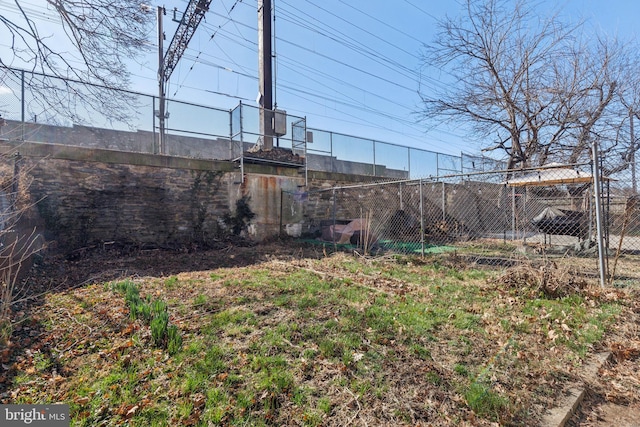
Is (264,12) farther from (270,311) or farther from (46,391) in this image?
(46,391)

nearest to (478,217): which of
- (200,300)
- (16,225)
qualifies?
(200,300)

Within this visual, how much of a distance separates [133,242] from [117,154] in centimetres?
218

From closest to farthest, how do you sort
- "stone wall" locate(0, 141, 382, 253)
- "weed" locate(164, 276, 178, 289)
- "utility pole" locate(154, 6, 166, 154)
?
"weed" locate(164, 276, 178, 289)
"stone wall" locate(0, 141, 382, 253)
"utility pole" locate(154, 6, 166, 154)

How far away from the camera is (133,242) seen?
7.55m

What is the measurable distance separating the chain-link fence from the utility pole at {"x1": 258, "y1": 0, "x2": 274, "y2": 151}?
2220 mm

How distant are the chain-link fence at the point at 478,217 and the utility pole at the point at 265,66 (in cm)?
222

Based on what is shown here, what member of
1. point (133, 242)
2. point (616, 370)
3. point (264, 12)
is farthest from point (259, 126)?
point (616, 370)

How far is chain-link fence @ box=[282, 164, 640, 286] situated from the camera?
22.6ft

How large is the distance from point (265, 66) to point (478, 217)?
34.2 ft

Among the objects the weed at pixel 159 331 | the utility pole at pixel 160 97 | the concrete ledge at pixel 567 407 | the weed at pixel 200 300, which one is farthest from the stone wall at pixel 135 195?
the concrete ledge at pixel 567 407

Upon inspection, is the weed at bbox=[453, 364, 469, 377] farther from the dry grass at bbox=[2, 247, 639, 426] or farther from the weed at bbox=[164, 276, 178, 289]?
the weed at bbox=[164, 276, 178, 289]

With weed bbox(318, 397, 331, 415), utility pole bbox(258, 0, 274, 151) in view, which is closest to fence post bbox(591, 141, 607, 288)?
weed bbox(318, 397, 331, 415)

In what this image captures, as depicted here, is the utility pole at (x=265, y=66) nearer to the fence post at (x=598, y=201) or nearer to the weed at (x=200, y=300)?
the weed at (x=200, y=300)

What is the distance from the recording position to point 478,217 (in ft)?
43.1
